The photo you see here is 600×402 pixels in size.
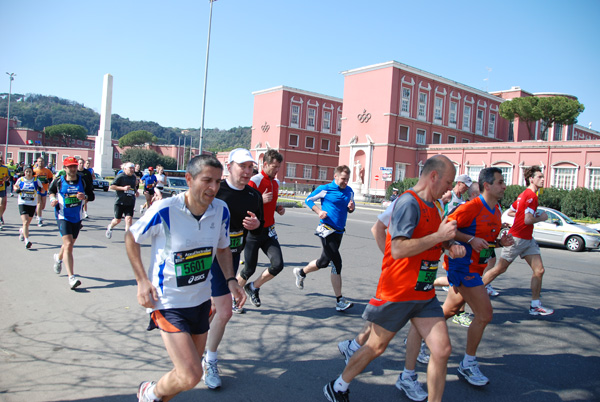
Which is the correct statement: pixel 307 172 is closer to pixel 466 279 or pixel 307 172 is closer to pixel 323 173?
pixel 323 173

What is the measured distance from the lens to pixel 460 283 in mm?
4090

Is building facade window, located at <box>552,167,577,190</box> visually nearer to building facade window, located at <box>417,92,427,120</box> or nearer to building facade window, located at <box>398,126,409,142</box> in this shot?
building facade window, located at <box>398,126,409,142</box>

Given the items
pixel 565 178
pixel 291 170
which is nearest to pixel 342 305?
pixel 565 178

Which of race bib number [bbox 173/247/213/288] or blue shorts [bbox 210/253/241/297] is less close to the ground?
race bib number [bbox 173/247/213/288]

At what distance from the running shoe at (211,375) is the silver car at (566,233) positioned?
12900 mm

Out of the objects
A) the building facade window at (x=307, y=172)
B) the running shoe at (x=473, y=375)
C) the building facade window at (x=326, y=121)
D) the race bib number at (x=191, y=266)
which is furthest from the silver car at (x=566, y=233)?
the building facade window at (x=326, y=121)

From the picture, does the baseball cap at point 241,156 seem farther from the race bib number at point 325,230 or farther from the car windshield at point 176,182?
the car windshield at point 176,182

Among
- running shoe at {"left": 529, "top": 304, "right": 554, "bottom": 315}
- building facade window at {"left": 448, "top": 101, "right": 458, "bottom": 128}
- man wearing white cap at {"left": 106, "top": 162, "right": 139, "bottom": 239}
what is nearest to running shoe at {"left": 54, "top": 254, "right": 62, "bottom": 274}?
man wearing white cap at {"left": 106, "top": 162, "right": 139, "bottom": 239}

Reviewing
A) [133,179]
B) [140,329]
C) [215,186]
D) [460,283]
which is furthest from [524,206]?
[133,179]

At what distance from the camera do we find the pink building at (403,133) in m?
38.2

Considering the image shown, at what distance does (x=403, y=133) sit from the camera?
4728 centimetres

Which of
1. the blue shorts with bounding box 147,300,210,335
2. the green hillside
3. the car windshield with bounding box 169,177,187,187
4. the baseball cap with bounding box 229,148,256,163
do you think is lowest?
the blue shorts with bounding box 147,300,210,335

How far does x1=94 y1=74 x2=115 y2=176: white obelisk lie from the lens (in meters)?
47.1

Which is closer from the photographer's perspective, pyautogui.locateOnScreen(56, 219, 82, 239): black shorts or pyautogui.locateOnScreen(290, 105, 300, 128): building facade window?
pyautogui.locateOnScreen(56, 219, 82, 239): black shorts
